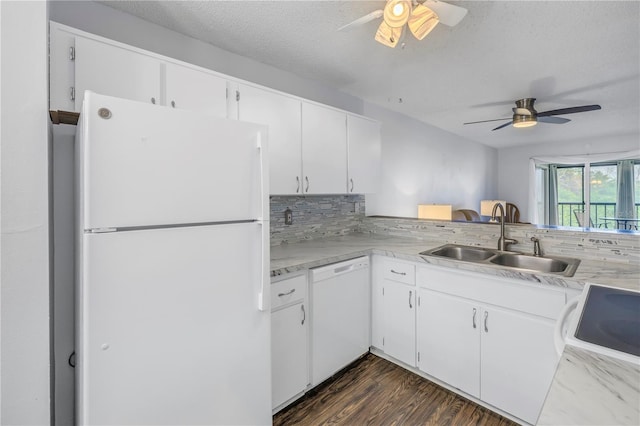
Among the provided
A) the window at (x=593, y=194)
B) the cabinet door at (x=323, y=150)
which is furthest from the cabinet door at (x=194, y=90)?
the window at (x=593, y=194)

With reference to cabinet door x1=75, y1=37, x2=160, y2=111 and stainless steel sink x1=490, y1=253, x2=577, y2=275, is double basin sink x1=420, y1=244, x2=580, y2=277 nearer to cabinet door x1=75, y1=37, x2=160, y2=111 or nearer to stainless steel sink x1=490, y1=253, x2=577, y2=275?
stainless steel sink x1=490, y1=253, x2=577, y2=275

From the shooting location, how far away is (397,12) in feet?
4.86

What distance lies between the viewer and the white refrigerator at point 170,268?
989mm

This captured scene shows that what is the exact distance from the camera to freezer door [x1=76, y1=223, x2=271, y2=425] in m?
0.99

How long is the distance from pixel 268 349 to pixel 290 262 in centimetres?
55

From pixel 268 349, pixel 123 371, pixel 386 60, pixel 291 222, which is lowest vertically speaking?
pixel 268 349

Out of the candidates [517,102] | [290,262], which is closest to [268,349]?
[290,262]

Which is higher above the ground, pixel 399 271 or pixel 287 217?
pixel 287 217

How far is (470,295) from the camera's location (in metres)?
1.84

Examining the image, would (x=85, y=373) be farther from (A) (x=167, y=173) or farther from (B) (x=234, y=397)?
(A) (x=167, y=173)

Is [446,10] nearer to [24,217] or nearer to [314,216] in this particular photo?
[314,216]

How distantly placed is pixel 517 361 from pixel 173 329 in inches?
72.0

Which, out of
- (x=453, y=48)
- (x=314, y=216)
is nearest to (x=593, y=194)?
(x=453, y=48)

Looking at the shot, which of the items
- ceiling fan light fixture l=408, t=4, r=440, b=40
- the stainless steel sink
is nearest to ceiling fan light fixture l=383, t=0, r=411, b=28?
ceiling fan light fixture l=408, t=4, r=440, b=40
